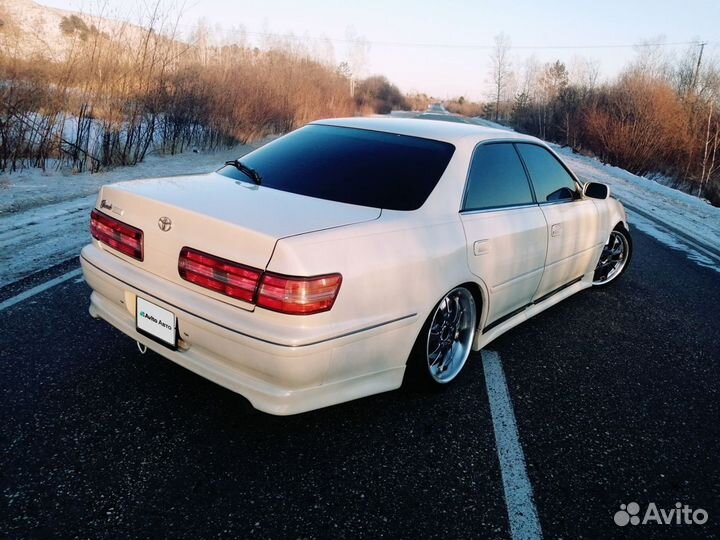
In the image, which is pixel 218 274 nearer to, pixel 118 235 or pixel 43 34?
pixel 118 235

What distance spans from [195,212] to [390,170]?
3.71 ft

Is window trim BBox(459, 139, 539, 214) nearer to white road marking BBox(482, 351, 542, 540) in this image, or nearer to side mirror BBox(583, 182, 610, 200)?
side mirror BBox(583, 182, 610, 200)

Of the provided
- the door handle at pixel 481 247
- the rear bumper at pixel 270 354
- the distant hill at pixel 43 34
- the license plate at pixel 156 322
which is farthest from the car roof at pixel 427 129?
the distant hill at pixel 43 34

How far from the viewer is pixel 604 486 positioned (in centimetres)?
235

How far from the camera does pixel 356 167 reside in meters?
2.97

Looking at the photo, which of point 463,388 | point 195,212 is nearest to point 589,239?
point 463,388

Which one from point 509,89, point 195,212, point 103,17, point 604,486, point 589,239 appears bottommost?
point 604,486

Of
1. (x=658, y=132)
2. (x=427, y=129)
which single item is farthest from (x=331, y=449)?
(x=658, y=132)

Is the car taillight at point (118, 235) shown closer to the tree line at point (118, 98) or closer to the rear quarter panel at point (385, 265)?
the rear quarter panel at point (385, 265)

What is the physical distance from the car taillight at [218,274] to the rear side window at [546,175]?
2336 mm

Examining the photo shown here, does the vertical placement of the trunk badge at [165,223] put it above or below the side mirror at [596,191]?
below

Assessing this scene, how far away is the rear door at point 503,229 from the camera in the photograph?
2957mm

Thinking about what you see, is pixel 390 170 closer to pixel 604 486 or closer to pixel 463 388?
pixel 463 388

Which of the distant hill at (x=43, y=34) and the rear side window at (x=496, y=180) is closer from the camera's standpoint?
the rear side window at (x=496, y=180)
